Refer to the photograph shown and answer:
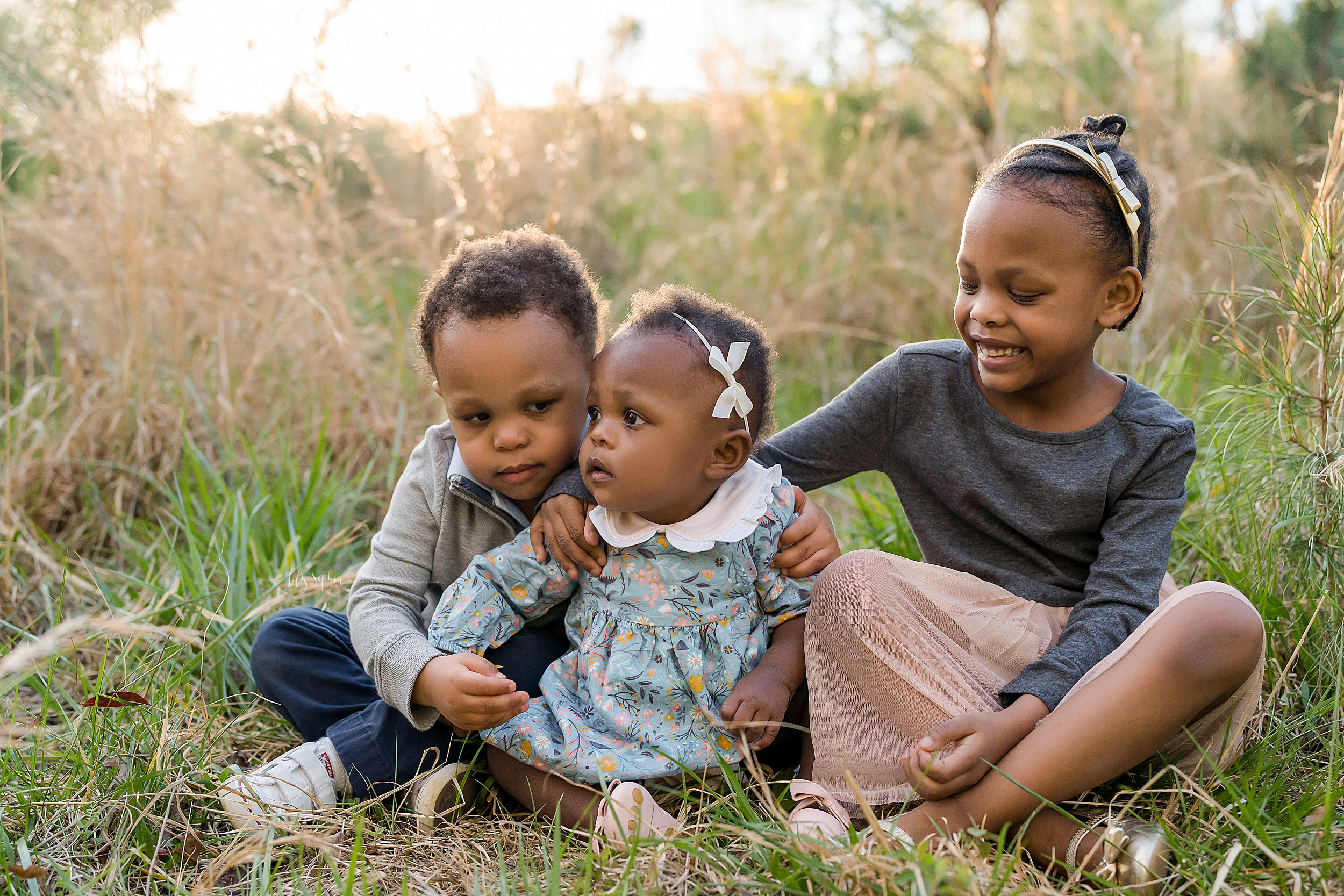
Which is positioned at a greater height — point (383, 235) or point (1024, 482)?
point (383, 235)

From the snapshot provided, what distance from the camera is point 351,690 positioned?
6.45ft

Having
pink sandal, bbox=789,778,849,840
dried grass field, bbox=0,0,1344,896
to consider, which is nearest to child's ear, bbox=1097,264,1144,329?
dried grass field, bbox=0,0,1344,896

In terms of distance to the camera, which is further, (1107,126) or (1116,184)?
(1107,126)

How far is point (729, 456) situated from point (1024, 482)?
564 mm

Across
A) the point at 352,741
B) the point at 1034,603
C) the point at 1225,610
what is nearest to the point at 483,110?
the point at 352,741

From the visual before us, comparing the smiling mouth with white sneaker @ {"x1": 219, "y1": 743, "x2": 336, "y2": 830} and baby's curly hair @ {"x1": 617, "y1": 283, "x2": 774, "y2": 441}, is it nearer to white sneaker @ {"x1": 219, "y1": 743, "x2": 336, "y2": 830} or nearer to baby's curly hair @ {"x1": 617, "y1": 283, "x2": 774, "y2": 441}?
baby's curly hair @ {"x1": 617, "y1": 283, "x2": 774, "y2": 441}

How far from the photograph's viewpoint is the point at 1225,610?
59.2 inches

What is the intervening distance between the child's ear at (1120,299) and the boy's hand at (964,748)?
0.66 metres

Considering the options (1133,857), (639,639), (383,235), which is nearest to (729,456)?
(639,639)

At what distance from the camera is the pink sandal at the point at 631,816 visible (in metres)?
1.57

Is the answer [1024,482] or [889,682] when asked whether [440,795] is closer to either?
[889,682]

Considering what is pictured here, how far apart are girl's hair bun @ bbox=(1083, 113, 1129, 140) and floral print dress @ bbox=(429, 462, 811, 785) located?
889 mm

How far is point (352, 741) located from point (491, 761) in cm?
25

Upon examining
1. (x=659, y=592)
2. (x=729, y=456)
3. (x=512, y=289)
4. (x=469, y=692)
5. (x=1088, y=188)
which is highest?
(x=1088, y=188)
